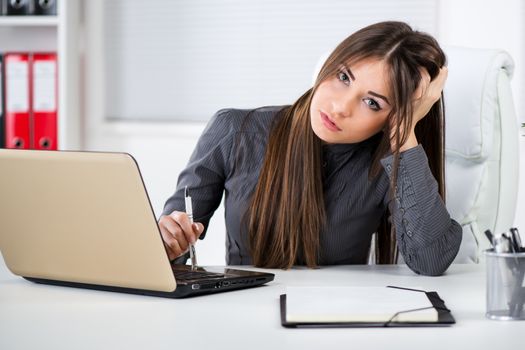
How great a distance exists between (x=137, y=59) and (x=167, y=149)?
1.29ft

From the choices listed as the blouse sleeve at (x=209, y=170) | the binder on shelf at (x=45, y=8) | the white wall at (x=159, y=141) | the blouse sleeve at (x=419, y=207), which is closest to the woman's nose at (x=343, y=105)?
the blouse sleeve at (x=419, y=207)

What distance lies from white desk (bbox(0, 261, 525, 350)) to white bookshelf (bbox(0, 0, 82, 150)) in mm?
1713

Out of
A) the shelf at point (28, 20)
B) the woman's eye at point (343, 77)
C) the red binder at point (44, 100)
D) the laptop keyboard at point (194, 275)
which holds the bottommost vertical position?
the laptop keyboard at point (194, 275)

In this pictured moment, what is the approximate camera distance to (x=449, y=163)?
1981 mm

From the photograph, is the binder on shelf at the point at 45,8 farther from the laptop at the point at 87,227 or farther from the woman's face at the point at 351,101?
the laptop at the point at 87,227

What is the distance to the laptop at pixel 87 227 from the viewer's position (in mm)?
1143

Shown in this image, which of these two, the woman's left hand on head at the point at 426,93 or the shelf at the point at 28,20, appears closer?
the woman's left hand on head at the point at 426,93

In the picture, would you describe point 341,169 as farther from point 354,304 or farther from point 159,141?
point 159,141

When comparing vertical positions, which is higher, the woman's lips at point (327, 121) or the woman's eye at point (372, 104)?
the woman's eye at point (372, 104)

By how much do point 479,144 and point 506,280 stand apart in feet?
2.85

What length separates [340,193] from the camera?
1739mm

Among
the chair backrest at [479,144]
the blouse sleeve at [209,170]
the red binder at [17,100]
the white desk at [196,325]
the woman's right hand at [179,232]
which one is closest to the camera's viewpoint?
the white desk at [196,325]

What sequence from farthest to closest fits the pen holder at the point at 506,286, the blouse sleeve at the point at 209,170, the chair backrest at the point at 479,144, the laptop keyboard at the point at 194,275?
the chair backrest at the point at 479,144, the blouse sleeve at the point at 209,170, the laptop keyboard at the point at 194,275, the pen holder at the point at 506,286

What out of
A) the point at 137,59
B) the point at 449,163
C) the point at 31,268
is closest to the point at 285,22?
the point at 137,59
